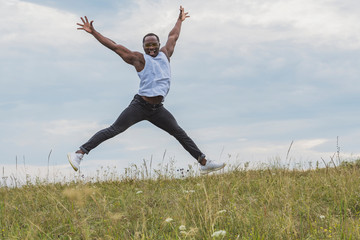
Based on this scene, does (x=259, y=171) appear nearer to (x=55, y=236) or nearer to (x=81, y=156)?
(x=81, y=156)

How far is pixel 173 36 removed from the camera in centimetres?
872

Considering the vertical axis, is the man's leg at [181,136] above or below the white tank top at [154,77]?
below

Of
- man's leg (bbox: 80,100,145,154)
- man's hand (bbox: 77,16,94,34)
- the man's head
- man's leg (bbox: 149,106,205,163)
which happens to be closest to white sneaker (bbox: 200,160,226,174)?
man's leg (bbox: 149,106,205,163)

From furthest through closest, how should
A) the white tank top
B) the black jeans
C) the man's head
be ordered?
the man's head, the black jeans, the white tank top

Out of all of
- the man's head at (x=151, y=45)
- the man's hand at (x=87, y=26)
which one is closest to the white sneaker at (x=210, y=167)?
the man's head at (x=151, y=45)

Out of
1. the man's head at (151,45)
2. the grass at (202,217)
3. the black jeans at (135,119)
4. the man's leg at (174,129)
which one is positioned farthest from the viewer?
the man's head at (151,45)

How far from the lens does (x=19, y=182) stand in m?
8.48

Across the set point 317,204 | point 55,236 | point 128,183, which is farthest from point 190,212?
point 128,183

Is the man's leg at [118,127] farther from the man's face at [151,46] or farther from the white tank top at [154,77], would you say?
the man's face at [151,46]

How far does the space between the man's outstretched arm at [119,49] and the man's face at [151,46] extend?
0.30m

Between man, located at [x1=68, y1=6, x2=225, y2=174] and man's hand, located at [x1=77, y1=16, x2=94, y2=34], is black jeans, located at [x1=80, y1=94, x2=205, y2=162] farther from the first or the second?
man's hand, located at [x1=77, y1=16, x2=94, y2=34]

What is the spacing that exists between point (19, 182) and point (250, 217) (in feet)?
20.0

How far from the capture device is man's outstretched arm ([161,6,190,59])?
8.45 meters

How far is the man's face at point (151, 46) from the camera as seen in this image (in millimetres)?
8098
